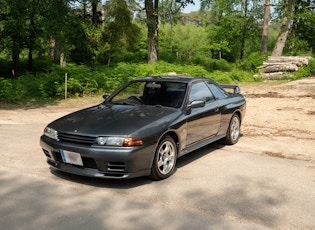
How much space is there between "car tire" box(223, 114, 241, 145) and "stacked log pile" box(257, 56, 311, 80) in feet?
50.3

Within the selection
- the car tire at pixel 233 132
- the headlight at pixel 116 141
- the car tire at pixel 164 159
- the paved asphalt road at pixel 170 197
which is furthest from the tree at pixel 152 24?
the headlight at pixel 116 141

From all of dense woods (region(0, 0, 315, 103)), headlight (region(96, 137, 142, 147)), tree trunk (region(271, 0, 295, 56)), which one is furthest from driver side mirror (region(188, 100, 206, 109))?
tree trunk (region(271, 0, 295, 56))

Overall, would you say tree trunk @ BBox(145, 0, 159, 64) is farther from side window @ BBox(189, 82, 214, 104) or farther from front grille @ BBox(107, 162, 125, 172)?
front grille @ BBox(107, 162, 125, 172)

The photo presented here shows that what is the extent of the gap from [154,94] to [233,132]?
227 cm

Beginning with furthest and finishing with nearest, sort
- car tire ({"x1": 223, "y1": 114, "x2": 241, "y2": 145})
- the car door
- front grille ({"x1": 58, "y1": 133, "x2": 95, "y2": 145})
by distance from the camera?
car tire ({"x1": 223, "y1": 114, "x2": 241, "y2": 145}) < the car door < front grille ({"x1": 58, "y1": 133, "x2": 95, "y2": 145})

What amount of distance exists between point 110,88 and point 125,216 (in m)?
13.2

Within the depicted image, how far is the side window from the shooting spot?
6.14 meters

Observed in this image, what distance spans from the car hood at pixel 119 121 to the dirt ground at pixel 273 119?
2.51 meters

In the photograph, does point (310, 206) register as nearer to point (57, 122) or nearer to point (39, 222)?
point (39, 222)

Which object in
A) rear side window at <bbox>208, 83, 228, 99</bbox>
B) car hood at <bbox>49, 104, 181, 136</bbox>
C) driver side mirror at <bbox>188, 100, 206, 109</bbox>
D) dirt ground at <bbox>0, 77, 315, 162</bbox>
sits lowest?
dirt ground at <bbox>0, 77, 315, 162</bbox>

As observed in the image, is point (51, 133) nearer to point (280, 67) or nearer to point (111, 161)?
point (111, 161)

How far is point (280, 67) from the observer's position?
2244cm

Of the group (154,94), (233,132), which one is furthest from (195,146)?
(233,132)

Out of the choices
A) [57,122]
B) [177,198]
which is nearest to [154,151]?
[177,198]
